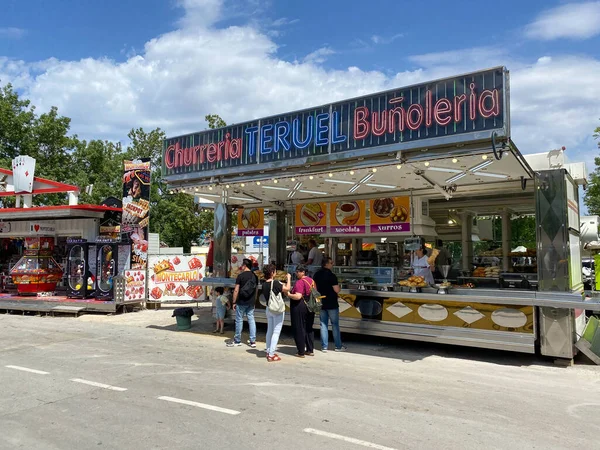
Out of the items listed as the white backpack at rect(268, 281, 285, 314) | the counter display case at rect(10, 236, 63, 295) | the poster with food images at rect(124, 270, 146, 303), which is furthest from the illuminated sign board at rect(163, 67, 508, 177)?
the counter display case at rect(10, 236, 63, 295)

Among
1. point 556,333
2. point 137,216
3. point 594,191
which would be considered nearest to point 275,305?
point 556,333

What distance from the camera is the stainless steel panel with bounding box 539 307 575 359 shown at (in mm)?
7938

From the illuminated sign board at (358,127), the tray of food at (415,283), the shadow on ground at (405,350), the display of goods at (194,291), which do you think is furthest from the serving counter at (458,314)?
the display of goods at (194,291)

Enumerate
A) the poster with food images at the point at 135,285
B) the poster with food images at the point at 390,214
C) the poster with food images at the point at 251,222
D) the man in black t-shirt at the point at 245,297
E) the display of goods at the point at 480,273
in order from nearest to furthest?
1. the man in black t-shirt at the point at 245,297
2. the poster with food images at the point at 390,214
3. the display of goods at the point at 480,273
4. the poster with food images at the point at 251,222
5. the poster with food images at the point at 135,285

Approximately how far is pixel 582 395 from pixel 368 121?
5426 millimetres

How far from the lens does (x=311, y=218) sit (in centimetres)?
1313

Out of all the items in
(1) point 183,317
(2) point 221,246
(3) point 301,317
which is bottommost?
(1) point 183,317

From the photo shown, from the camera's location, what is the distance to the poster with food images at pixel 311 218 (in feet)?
42.4

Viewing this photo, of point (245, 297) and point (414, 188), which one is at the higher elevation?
point (414, 188)

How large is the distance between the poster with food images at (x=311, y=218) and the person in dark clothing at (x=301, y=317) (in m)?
4.13

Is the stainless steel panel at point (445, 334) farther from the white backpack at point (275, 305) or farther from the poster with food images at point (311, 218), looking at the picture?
the poster with food images at point (311, 218)

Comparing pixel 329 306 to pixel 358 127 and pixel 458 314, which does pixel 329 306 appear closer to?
pixel 458 314

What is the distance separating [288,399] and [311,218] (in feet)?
25.3

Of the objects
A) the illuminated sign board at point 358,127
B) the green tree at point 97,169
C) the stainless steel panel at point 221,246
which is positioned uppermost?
the green tree at point 97,169
